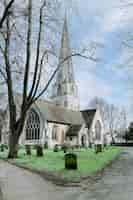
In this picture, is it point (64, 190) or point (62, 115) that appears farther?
point (62, 115)

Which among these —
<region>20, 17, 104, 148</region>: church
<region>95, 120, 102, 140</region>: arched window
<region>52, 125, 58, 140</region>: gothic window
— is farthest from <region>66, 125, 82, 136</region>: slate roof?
<region>95, 120, 102, 140</region>: arched window

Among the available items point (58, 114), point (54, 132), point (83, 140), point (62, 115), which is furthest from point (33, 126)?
point (83, 140)

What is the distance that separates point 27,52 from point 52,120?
32.4m

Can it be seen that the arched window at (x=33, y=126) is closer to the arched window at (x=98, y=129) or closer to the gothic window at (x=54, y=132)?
the gothic window at (x=54, y=132)

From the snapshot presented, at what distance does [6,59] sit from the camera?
23500mm

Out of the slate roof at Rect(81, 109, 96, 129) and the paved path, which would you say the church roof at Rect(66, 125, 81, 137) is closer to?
the slate roof at Rect(81, 109, 96, 129)

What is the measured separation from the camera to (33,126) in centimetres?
5509

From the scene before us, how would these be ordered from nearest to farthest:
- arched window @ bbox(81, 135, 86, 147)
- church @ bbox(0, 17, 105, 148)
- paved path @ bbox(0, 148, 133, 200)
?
paved path @ bbox(0, 148, 133, 200) → church @ bbox(0, 17, 105, 148) → arched window @ bbox(81, 135, 86, 147)

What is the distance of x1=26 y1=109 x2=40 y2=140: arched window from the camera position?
2152 inches

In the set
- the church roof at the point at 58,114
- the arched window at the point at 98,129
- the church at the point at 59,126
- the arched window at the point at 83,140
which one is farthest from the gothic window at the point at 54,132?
the arched window at the point at 98,129

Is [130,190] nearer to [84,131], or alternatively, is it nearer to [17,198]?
[17,198]

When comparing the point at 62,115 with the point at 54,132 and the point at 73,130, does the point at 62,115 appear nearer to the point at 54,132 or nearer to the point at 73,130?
the point at 73,130

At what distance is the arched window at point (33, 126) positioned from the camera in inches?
2152

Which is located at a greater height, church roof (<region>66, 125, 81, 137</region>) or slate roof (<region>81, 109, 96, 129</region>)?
slate roof (<region>81, 109, 96, 129</region>)
